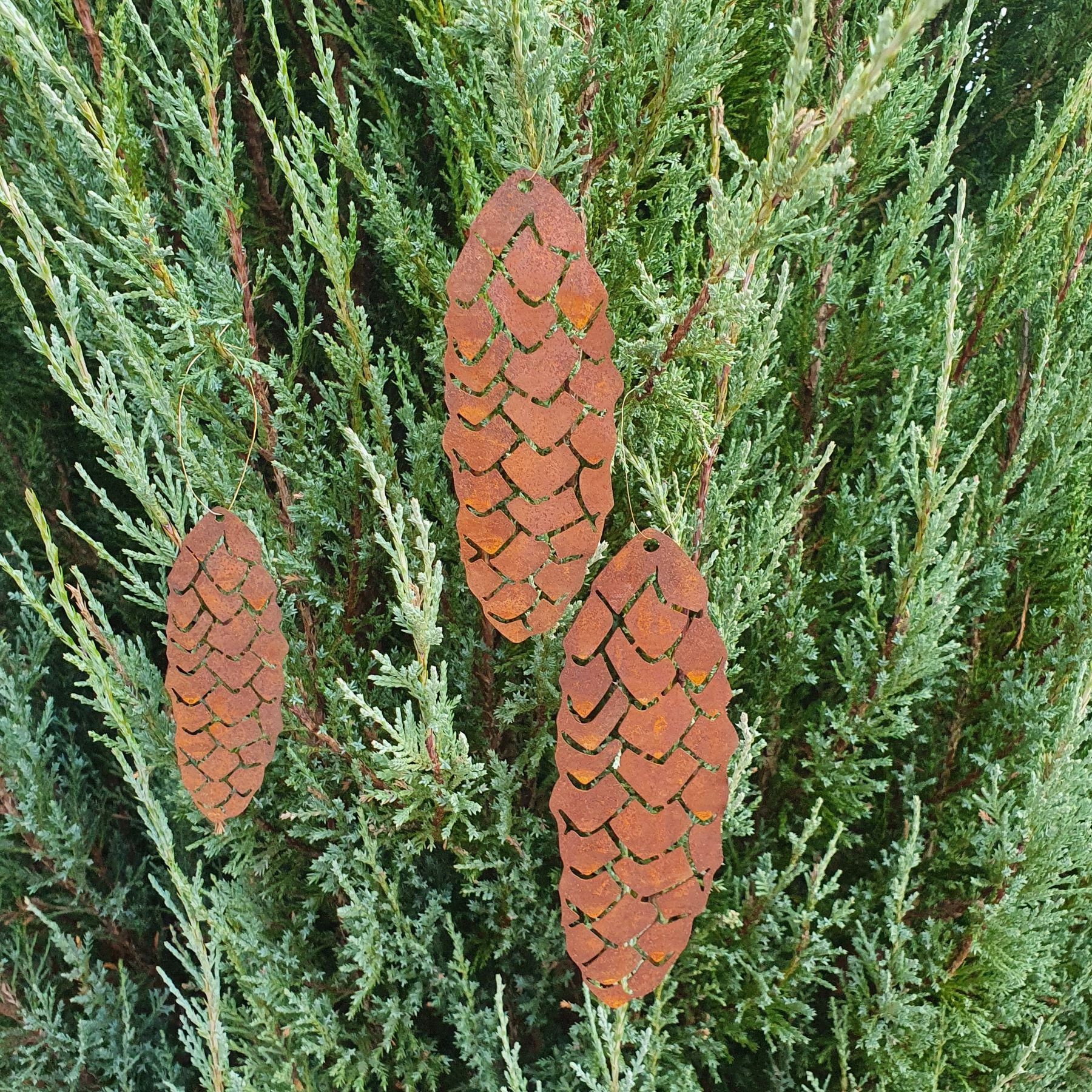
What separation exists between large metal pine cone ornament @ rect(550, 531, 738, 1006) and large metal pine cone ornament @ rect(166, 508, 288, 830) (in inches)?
14.7

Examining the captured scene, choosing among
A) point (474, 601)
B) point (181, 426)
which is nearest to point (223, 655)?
point (181, 426)

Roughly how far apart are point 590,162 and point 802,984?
1.50m

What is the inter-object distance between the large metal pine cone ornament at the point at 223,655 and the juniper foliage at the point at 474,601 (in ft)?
0.48

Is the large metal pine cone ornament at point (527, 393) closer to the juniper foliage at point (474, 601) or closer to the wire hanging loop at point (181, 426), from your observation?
the juniper foliage at point (474, 601)

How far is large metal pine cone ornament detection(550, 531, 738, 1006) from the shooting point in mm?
671

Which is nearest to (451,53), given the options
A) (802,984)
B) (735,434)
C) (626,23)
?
(626,23)

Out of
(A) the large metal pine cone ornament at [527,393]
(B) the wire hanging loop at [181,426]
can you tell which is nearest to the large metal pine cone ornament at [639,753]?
(A) the large metal pine cone ornament at [527,393]

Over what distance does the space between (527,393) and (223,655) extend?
18.4 inches

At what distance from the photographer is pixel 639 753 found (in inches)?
27.1

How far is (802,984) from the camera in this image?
1609 mm

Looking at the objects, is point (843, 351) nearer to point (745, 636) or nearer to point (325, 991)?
point (745, 636)

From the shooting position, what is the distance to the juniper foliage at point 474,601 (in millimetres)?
1167

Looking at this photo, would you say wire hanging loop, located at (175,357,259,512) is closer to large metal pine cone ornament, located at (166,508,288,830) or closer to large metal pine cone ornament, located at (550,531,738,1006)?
large metal pine cone ornament, located at (166,508,288,830)

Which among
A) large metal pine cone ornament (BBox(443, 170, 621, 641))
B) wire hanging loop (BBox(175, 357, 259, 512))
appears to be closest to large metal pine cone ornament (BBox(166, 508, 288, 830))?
Result: wire hanging loop (BBox(175, 357, 259, 512))
